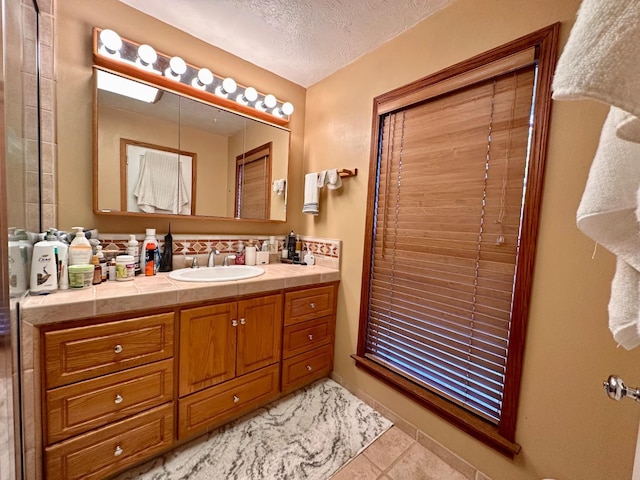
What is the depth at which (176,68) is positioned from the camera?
153cm

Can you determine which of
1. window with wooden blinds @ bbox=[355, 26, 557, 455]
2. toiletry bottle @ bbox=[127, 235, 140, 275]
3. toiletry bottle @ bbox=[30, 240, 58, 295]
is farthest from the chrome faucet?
window with wooden blinds @ bbox=[355, 26, 557, 455]

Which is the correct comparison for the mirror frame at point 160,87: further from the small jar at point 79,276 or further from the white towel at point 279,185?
the small jar at point 79,276

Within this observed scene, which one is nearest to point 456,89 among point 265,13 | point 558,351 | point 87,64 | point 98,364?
point 265,13

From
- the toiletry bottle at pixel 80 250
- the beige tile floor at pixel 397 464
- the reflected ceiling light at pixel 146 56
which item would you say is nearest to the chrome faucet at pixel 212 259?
the toiletry bottle at pixel 80 250

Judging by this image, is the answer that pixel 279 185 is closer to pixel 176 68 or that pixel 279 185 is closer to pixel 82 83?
pixel 176 68

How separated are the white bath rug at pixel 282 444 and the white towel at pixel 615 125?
1347 mm

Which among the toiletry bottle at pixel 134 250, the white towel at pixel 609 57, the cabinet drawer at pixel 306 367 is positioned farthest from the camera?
the cabinet drawer at pixel 306 367

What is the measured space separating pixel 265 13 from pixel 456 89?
1.09 metres

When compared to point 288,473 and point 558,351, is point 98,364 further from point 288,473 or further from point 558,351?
point 558,351

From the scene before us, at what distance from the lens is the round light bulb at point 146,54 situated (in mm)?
1428

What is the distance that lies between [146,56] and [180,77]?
0.18 metres

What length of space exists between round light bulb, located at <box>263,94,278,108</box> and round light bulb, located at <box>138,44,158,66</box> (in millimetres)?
694

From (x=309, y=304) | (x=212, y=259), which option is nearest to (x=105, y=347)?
(x=212, y=259)

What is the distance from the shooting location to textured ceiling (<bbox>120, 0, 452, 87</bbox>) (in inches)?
53.4
